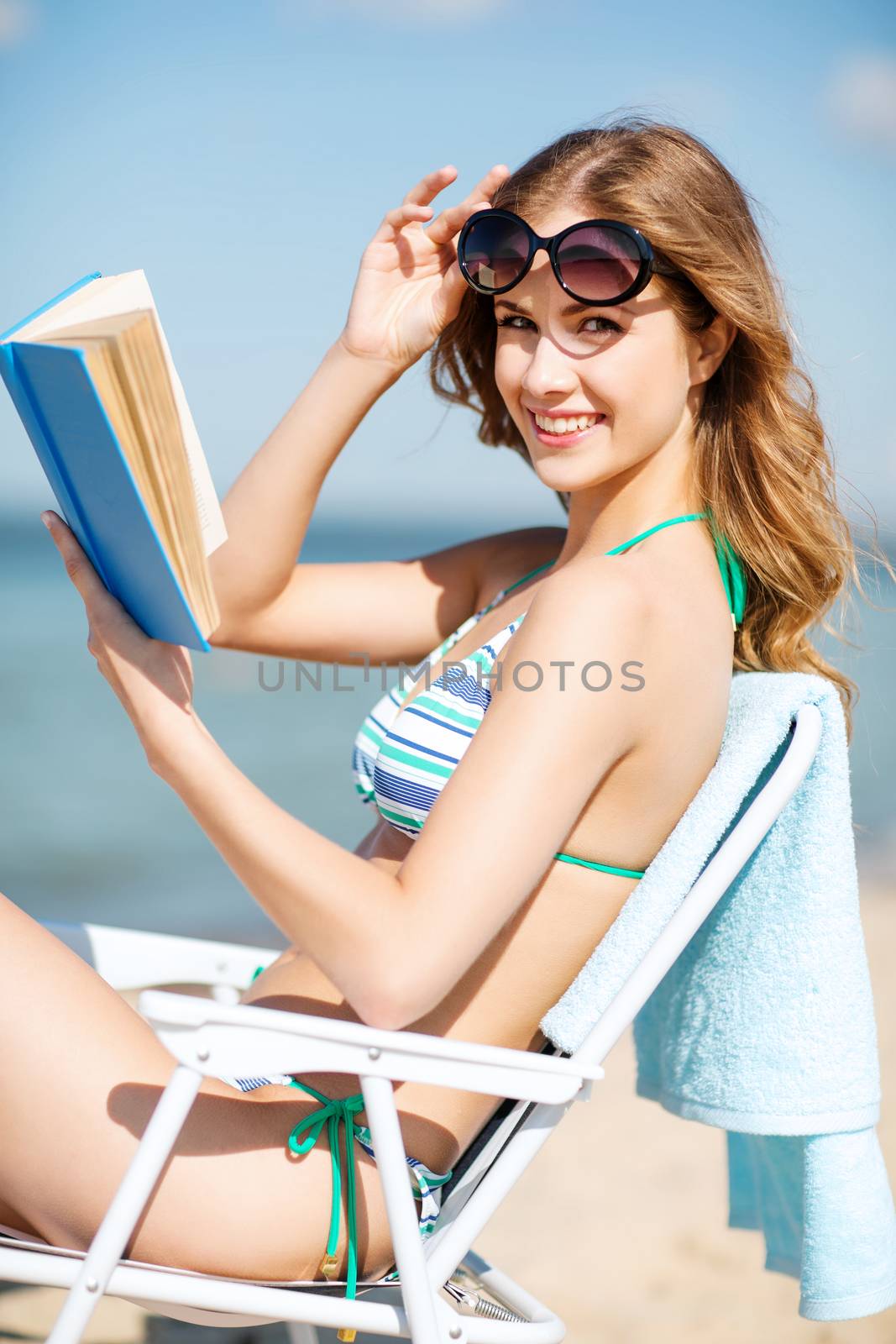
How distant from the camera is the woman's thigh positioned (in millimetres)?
1423

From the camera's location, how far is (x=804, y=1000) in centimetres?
177

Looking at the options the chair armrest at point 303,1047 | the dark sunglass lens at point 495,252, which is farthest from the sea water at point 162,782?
the chair armrest at point 303,1047

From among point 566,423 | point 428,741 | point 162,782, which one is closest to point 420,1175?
point 428,741

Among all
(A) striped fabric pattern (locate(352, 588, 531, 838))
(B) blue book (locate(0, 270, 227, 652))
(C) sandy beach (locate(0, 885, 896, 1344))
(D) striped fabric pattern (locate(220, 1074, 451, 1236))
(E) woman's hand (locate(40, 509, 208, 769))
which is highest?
(B) blue book (locate(0, 270, 227, 652))

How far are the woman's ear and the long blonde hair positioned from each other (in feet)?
0.06

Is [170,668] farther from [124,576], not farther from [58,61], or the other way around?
[58,61]

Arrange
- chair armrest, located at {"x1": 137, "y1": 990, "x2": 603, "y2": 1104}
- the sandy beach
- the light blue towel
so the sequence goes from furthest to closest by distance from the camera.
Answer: the sandy beach < the light blue towel < chair armrest, located at {"x1": 137, "y1": 990, "x2": 603, "y2": 1104}

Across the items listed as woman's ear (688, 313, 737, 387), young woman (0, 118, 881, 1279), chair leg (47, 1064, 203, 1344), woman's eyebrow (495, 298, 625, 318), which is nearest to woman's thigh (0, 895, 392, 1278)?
young woman (0, 118, 881, 1279)

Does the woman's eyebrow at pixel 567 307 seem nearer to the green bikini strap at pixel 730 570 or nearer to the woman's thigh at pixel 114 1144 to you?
Answer: the green bikini strap at pixel 730 570

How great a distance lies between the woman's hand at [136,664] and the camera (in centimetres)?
133

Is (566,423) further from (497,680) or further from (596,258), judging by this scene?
(497,680)

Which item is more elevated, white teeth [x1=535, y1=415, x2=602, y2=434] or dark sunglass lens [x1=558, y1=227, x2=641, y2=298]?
dark sunglass lens [x1=558, y1=227, x2=641, y2=298]

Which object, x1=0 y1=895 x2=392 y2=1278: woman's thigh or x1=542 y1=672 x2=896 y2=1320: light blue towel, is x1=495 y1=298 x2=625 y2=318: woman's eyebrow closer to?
x1=542 y1=672 x2=896 y2=1320: light blue towel

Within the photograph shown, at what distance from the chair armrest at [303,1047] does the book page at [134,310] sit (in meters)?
0.51
